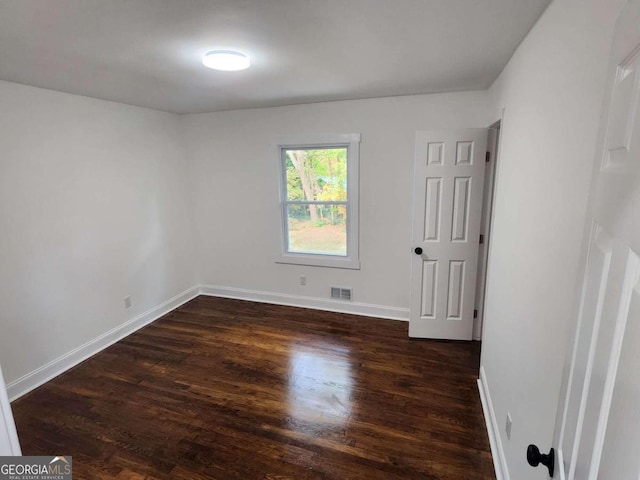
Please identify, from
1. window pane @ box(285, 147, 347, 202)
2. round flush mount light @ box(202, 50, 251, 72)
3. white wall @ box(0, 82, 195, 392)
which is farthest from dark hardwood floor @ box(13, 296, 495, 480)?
round flush mount light @ box(202, 50, 251, 72)

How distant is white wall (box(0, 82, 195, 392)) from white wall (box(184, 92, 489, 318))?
0.50 m

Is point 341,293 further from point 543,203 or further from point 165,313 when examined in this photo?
point 543,203

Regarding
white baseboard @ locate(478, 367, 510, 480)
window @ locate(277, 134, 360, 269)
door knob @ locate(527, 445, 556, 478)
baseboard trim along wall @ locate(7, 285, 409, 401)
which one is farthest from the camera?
window @ locate(277, 134, 360, 269)

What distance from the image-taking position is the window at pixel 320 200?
3666 mm

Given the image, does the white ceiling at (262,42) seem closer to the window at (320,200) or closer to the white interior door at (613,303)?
the window at (320,200)

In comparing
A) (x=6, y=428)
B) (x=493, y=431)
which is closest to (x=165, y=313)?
(x=6, y=428)

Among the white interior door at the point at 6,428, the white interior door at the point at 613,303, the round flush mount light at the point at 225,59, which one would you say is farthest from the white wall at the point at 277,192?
the white interior door at the point at 6,428

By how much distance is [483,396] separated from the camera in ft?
8.00

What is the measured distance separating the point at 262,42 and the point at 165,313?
3.37 m

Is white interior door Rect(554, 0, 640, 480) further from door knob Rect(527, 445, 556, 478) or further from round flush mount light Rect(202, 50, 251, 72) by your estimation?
round flush mount light Rect(202, 50, 251, 72)

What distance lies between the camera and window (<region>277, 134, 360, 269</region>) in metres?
3.67

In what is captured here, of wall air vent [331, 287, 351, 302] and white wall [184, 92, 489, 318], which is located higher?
white wall [184, 92, 489, 318]

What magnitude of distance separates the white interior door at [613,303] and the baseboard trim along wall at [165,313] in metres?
3.14

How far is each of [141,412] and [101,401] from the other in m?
0.39
